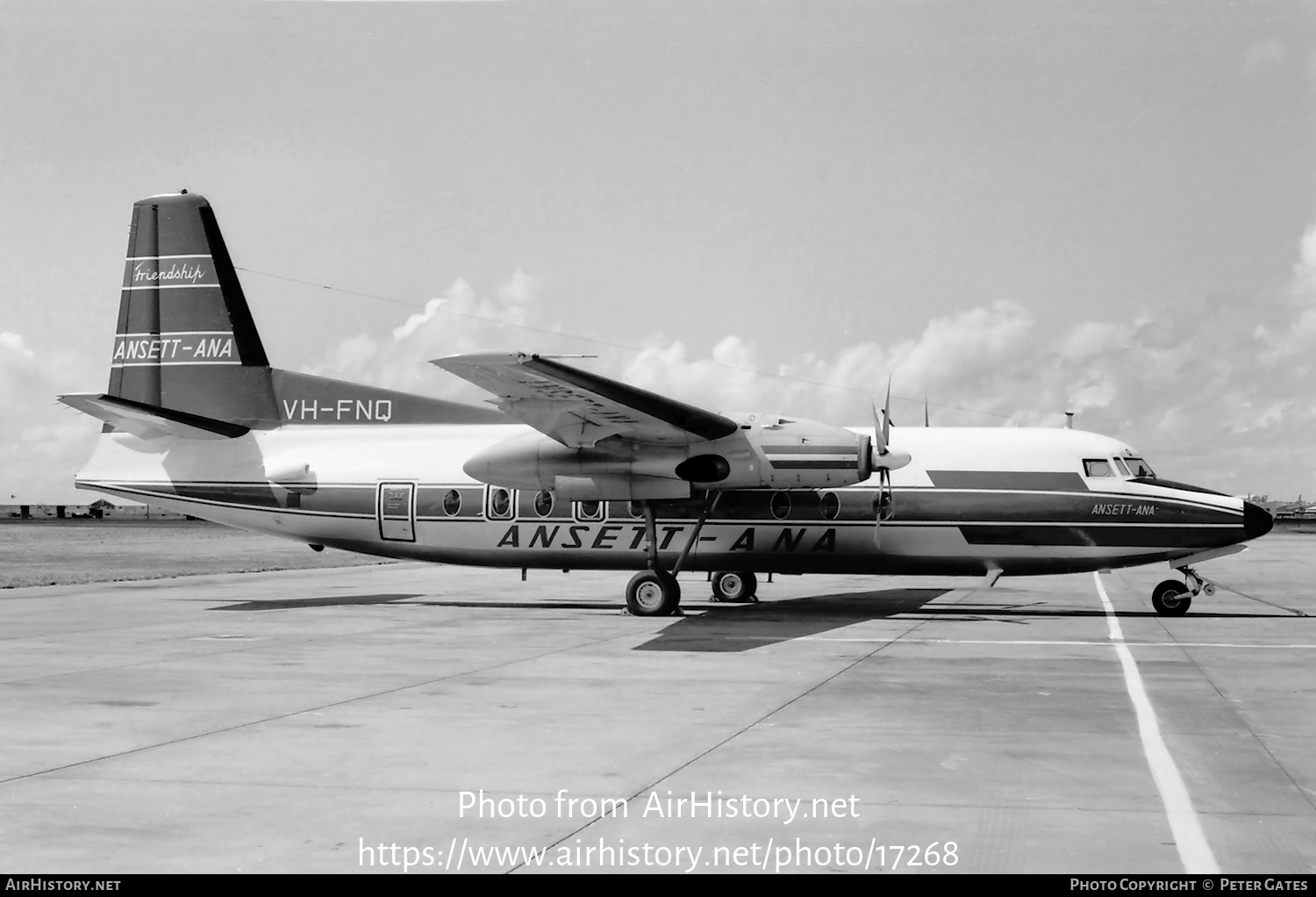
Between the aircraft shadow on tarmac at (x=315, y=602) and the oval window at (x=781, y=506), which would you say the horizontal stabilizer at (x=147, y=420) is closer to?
the aircraft shadow on tarmac at (x=315, y=602)

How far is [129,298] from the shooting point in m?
24.7

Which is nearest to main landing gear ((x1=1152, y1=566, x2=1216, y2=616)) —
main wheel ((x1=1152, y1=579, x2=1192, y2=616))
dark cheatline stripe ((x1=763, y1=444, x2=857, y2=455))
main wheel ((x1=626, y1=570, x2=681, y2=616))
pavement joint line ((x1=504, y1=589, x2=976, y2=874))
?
main wheel ((x1=1152, y1=579, x2=1192, y2=616))

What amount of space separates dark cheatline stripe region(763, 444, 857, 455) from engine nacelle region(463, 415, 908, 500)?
0.01 metres

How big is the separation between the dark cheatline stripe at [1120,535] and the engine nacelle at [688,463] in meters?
2.61

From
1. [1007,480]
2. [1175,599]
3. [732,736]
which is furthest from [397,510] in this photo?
[1175,599]

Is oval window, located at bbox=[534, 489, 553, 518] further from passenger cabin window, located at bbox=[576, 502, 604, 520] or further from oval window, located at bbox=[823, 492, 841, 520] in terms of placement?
oval window, located at bbox=[823, 492, 841, 520]

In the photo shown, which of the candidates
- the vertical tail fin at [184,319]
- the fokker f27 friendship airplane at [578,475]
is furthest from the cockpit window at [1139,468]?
the vertical tail fin at [184,319]

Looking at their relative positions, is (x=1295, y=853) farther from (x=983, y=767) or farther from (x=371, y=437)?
(x=371, y=437)

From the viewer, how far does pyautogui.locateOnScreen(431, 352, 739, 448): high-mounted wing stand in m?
16.5

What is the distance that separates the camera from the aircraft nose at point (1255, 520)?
65.8 feet

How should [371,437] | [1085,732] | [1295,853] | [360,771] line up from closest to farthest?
[1295,853] → [360,771] → [1085,732] → [371,437]
